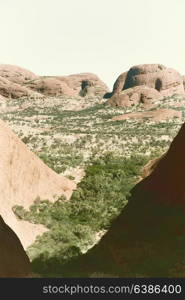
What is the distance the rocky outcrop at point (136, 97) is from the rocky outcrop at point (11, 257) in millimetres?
82503

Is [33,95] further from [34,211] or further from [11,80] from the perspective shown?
[34,211]

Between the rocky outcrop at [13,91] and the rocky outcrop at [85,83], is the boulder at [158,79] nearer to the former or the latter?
the rocky outcrop at [85,83]

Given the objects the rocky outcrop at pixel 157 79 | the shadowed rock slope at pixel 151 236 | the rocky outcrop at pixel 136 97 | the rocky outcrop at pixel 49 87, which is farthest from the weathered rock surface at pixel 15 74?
the shadowed rock slope at pixel 151 236

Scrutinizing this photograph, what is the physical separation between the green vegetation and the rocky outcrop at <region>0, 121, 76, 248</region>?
0.73 m

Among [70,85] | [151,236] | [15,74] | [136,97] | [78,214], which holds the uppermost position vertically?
[15,74]

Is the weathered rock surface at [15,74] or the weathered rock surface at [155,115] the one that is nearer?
the weathered rock surface at [155,115]

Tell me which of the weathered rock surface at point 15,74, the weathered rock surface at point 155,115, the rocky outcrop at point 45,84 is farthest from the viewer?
the weathered rock surface at point 15,74

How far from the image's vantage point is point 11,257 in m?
16.1

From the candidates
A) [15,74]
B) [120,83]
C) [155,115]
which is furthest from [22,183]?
[15,74]

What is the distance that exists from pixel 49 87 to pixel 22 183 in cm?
9867

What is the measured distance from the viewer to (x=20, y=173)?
96.0ft

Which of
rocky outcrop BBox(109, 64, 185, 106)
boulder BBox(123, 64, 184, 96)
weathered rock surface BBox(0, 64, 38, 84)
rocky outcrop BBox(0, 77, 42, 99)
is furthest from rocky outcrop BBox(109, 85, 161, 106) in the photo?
weathered rock surface BBox(0, 64, 38, 84)

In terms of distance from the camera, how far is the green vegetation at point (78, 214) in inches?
840

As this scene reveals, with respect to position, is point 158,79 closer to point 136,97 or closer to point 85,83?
point 136,97
